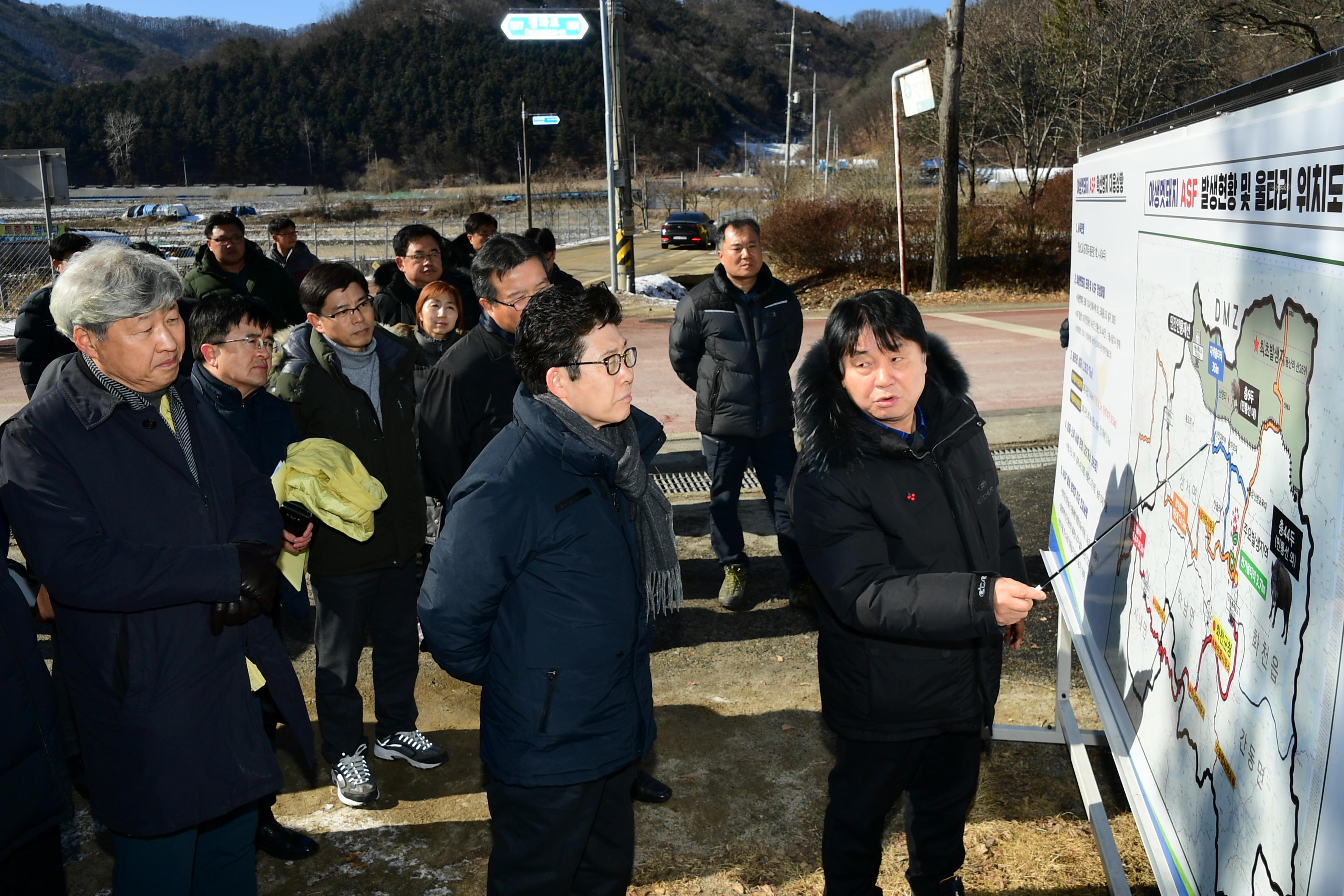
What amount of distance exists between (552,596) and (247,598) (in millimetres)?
792

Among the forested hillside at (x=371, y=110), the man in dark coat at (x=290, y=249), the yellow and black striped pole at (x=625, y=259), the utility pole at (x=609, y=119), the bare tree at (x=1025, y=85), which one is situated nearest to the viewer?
the man in dark coat at (x=290, y=249)

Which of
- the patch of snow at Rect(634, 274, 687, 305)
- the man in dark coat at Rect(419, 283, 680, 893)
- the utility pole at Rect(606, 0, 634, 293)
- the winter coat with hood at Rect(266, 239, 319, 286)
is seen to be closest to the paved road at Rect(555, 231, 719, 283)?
the patch of snow at Rect(634, 274, 687, 305)

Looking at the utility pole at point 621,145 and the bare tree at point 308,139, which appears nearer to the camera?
the utility pole at point 621,145

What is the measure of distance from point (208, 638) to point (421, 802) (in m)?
1.55

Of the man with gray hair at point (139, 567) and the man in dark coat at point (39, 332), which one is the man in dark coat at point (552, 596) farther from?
the man in dark coat at point (39, 332)

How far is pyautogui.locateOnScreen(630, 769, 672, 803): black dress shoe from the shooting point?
3.75 m

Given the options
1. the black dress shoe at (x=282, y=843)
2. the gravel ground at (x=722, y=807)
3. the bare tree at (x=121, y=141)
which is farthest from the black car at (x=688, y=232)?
the bare tree at (x=121, y=141)

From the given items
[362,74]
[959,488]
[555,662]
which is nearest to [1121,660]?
[959,488]

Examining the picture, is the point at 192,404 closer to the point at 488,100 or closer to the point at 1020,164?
the point at 1020,164

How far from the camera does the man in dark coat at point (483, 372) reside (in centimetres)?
383

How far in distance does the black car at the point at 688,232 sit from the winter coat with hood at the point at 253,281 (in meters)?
29.2

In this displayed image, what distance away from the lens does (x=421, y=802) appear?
3820mm

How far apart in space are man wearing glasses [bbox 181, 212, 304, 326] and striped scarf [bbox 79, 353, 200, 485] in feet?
13.3

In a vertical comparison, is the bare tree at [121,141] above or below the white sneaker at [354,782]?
above
